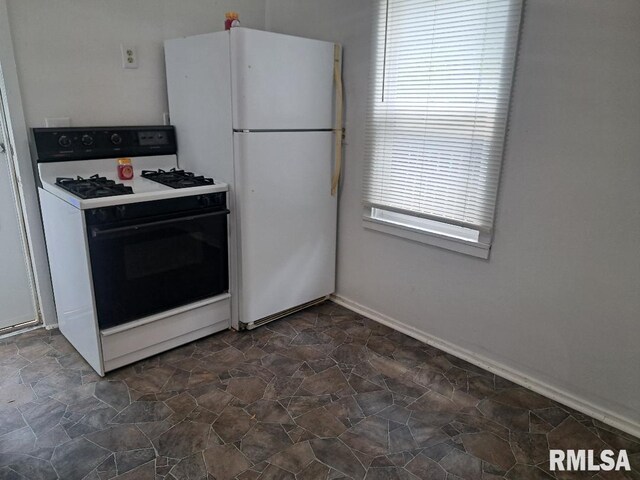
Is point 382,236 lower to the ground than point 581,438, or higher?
higher

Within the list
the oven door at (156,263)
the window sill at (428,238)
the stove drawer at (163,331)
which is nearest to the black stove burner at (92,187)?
the oven door at (156,263)

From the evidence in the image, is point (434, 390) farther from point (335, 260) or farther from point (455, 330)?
point (335, 260)

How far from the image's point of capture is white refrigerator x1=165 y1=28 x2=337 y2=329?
7.48ft

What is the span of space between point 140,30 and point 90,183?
1.00 m

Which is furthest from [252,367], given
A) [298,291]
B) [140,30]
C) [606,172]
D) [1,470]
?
[140,30]

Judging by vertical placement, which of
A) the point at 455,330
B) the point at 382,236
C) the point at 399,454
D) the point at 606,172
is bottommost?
the point at 399,454

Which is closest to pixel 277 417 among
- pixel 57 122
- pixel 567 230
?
pixel 567 230

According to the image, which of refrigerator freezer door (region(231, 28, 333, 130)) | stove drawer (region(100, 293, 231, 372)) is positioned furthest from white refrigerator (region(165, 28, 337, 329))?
stove drawer (region(100, 293, 231, 372))

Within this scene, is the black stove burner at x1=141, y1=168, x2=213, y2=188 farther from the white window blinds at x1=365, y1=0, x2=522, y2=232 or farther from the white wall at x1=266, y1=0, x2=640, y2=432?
the white wall at x1=266, y1=0, x2=640, y2=432

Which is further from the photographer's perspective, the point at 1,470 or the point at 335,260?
the point at 335,260

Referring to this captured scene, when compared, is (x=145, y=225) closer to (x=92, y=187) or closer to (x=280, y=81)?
(x=92, y=187)

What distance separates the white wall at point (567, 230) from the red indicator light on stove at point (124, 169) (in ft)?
5.05

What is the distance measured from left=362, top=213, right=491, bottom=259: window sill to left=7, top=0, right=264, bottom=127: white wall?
1.48m

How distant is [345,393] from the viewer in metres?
2.09
